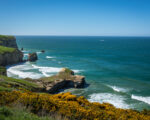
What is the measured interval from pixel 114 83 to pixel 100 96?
11004 mm

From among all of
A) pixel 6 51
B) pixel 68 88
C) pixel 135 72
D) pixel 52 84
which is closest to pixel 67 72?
pixel 68 88

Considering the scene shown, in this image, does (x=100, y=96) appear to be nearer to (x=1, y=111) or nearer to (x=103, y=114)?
(x=103, y=114)

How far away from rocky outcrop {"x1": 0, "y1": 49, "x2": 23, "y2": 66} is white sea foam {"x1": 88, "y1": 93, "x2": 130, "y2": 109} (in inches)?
1740

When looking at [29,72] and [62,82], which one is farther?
[29,72]

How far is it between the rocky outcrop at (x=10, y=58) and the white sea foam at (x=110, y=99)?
145 ft

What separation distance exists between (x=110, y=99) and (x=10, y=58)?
2036 inches

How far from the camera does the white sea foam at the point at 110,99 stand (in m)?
33.1

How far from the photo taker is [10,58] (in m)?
69.7

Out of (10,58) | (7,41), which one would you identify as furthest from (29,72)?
(7,41)

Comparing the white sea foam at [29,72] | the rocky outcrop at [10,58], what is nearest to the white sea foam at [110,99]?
the white sea foam at [29,72]

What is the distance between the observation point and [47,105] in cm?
→ 1271

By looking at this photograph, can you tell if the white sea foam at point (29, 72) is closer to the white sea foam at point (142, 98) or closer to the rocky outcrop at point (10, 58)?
the rocky outcrop at point (10, 58)

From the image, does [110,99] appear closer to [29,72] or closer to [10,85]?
[10,85]

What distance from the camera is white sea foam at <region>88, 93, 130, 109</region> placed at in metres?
33.1
